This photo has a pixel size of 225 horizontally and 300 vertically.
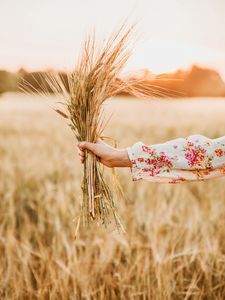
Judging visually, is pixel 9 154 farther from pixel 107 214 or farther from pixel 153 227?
pixel 107 214

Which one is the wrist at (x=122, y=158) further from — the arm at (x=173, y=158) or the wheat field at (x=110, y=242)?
the wheat field at (x=110, y=242)

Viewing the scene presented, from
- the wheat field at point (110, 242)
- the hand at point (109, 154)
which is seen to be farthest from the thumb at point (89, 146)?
the wheat field at point (110, 242)

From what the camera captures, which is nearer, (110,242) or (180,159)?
(180,159)

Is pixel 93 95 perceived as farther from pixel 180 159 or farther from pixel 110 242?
pixel 110 242

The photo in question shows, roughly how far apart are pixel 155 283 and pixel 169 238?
0.35 m

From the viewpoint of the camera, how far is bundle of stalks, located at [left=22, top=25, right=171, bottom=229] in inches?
52.7

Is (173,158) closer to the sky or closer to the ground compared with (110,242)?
closer to the sky

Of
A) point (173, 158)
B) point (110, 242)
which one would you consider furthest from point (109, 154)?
point (110, 242)

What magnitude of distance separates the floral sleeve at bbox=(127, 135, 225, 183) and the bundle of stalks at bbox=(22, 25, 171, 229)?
0.45 feet

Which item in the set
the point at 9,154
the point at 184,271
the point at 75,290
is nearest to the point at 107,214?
the point at 75,290

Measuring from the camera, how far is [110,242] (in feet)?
7.03

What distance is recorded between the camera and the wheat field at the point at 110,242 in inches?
72.5

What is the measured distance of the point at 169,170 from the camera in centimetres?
132

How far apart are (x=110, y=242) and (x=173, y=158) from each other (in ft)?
3.08
